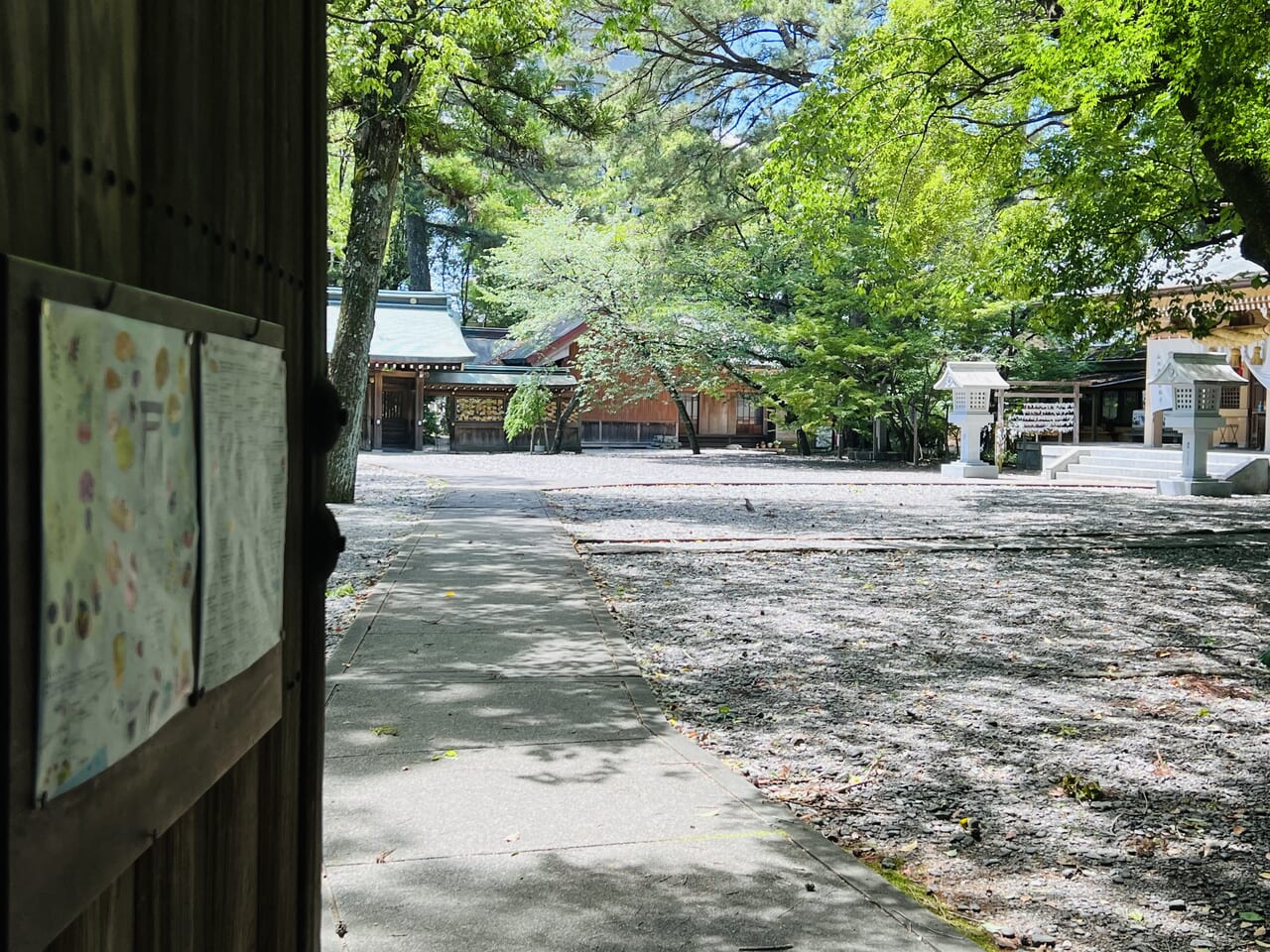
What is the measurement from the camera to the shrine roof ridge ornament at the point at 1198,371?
1791 cm

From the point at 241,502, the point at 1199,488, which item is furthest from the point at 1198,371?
the point at 241,502

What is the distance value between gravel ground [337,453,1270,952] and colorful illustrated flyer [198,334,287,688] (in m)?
2.13

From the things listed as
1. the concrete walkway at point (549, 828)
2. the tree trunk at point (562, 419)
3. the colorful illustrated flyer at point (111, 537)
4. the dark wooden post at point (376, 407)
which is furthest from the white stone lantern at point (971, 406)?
the colorful illustrated flyer at point (111, 537)

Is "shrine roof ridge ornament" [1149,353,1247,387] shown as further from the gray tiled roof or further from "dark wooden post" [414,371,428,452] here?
"dark wooden post" [414,371,428,452]

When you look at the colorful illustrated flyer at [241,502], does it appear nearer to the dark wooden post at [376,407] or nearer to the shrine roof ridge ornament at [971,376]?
the shrine roof ridge ornament at [971,376]

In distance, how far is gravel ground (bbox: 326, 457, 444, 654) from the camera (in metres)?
7.47

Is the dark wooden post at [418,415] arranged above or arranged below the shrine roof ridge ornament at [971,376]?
below

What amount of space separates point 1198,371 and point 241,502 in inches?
749

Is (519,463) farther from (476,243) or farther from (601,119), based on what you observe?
(476,243)

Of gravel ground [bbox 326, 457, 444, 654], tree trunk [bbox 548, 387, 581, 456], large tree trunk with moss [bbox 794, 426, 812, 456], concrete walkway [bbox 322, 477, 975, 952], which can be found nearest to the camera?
concrete walkway [bbox 322, 477, 975, 952]

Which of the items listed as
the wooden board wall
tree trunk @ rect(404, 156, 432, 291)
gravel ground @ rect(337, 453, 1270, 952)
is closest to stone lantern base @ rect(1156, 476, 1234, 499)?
gravel ground @ rect(337, 453, 1270, 952)

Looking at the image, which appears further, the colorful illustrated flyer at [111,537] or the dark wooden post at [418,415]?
the dark wooden post at [418,415]

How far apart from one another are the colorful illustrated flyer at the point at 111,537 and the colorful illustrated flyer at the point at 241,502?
7 centimetres

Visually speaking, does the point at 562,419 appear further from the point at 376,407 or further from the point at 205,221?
the point at 205,221
